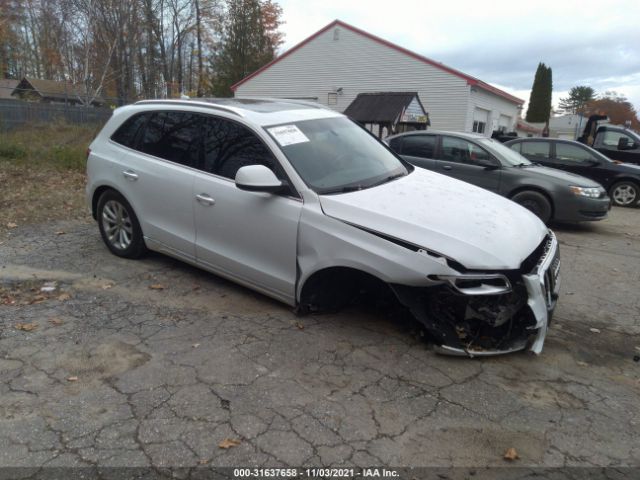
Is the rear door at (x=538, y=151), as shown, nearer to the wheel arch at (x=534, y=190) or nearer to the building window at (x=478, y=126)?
the wheel arch at (x=534, y=190)

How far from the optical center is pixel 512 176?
8.09 metres

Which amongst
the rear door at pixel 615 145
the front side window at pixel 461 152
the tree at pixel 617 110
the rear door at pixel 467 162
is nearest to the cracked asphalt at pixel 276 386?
the rear door at pixel 467 162

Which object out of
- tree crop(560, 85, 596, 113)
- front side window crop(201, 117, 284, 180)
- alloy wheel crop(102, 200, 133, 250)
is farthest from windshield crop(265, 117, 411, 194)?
tree crop(560, 85, 596, 113)

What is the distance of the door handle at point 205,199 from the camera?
411cm

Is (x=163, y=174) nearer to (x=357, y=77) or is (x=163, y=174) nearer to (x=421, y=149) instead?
(x=421, y=149)

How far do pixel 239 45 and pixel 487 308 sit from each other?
4214 cm

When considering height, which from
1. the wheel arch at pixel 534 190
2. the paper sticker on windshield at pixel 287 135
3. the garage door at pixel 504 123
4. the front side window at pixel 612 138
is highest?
the garage door at pixel 504 123

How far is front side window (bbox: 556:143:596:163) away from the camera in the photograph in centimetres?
1036

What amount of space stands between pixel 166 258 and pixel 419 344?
3124 millimetres

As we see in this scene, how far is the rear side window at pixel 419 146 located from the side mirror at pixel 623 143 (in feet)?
21.1

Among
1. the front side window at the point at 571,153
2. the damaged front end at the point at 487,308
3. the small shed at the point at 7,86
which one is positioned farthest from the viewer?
the small shed at the point at 7,86

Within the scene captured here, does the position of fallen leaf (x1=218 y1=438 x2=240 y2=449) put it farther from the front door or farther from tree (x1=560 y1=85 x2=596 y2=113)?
tree (x1=560 y1=85 x2=596 y2=113)

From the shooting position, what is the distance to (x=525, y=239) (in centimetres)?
345

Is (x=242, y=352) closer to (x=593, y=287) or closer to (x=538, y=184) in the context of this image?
(x=593, y=287)
